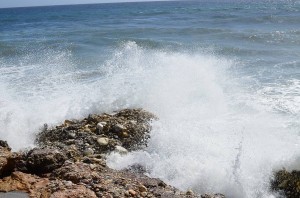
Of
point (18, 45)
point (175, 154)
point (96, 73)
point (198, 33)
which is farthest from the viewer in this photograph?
point (198, 33)

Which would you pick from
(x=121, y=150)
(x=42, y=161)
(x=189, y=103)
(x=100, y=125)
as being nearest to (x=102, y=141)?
(x=121, y=150)

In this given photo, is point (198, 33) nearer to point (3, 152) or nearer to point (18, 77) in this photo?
point (18, 77)

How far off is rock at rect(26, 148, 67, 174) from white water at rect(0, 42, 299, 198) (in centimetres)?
110

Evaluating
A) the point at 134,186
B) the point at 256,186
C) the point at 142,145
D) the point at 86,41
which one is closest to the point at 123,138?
the point at 142,145

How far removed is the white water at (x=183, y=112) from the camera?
18.5ft

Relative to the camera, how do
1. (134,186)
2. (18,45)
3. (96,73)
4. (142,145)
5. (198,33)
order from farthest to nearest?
(198,33), (18,45), (96,73), (142,145), (134,186)

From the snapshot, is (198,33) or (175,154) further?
(198,33)

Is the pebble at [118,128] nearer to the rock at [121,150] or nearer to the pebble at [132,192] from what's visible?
the rock at [121,150]

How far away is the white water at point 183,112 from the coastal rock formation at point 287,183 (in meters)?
0.15

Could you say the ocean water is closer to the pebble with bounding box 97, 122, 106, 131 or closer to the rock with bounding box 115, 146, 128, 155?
the rock with bounding box 115, 146, 128, 155

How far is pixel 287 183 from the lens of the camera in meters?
5.29

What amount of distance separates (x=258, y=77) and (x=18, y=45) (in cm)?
1500

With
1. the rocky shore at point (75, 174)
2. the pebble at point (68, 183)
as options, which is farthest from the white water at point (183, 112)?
the pebble at point (68, 183)

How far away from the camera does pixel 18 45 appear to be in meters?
21.3
